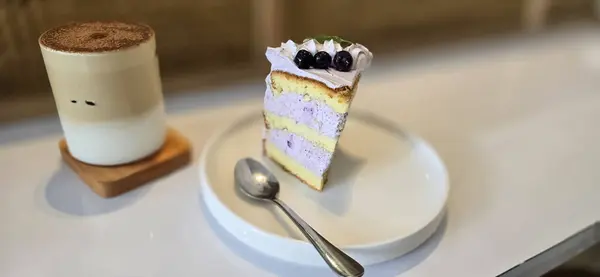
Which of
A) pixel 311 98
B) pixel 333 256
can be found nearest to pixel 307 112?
pixel 311 98

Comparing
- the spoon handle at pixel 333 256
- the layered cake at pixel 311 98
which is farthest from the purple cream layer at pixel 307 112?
the spoon handle at pixel 333 256

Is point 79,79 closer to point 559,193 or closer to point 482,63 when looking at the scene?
point 559,193

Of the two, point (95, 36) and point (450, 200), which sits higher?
point (95, 36)

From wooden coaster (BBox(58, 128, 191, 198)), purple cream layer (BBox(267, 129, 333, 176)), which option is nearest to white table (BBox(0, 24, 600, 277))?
wooden coaster (BBox(58, 128, 191, 198))

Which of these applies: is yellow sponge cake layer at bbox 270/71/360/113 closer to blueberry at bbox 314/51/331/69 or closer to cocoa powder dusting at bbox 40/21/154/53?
blueberry at bbox 314/51/331/69

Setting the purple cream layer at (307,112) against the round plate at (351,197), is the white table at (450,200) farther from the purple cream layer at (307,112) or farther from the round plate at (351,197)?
the purple cream layer at (307,112)

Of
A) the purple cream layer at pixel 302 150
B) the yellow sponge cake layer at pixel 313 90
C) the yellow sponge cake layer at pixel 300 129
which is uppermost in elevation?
the yellow sponge cake layer at pixel 313 90

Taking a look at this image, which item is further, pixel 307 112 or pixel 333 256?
pixel 307 112

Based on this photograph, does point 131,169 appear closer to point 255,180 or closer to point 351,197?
point 255,180
